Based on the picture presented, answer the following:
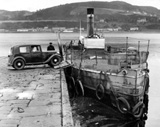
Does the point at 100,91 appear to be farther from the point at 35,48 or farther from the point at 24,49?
the point at 24,49

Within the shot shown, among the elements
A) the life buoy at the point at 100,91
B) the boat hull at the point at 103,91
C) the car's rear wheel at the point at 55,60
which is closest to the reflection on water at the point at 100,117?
the boat hull at the point at 103,91

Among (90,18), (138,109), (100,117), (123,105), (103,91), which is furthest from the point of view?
(90,18)

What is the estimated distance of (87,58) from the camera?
17.6 meters

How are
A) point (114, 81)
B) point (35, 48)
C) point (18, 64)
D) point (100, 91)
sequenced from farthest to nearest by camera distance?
1. point (35, 48)
2. point (18, 64)
3. point (100, 91)
4. point (114, 81)

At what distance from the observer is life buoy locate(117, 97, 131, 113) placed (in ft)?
37.3

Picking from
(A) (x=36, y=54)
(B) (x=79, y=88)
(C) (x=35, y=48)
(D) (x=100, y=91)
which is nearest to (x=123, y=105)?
(D) (x=100, y=91)

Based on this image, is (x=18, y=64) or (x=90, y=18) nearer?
(x=18, y=64)

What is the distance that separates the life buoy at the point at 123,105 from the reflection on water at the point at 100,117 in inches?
21.3

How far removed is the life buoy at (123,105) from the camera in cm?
1137

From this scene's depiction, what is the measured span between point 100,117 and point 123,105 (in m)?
1.47

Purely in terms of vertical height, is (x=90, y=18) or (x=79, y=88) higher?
(x=90, y=18)

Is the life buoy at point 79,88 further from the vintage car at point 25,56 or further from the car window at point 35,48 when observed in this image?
the car window at point 35,48

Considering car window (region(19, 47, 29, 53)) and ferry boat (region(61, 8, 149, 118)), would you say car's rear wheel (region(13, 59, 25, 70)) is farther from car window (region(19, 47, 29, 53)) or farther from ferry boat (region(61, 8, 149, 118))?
ferry boat (region(61, 8, 149, 118))

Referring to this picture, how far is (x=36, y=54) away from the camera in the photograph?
15641 mm
